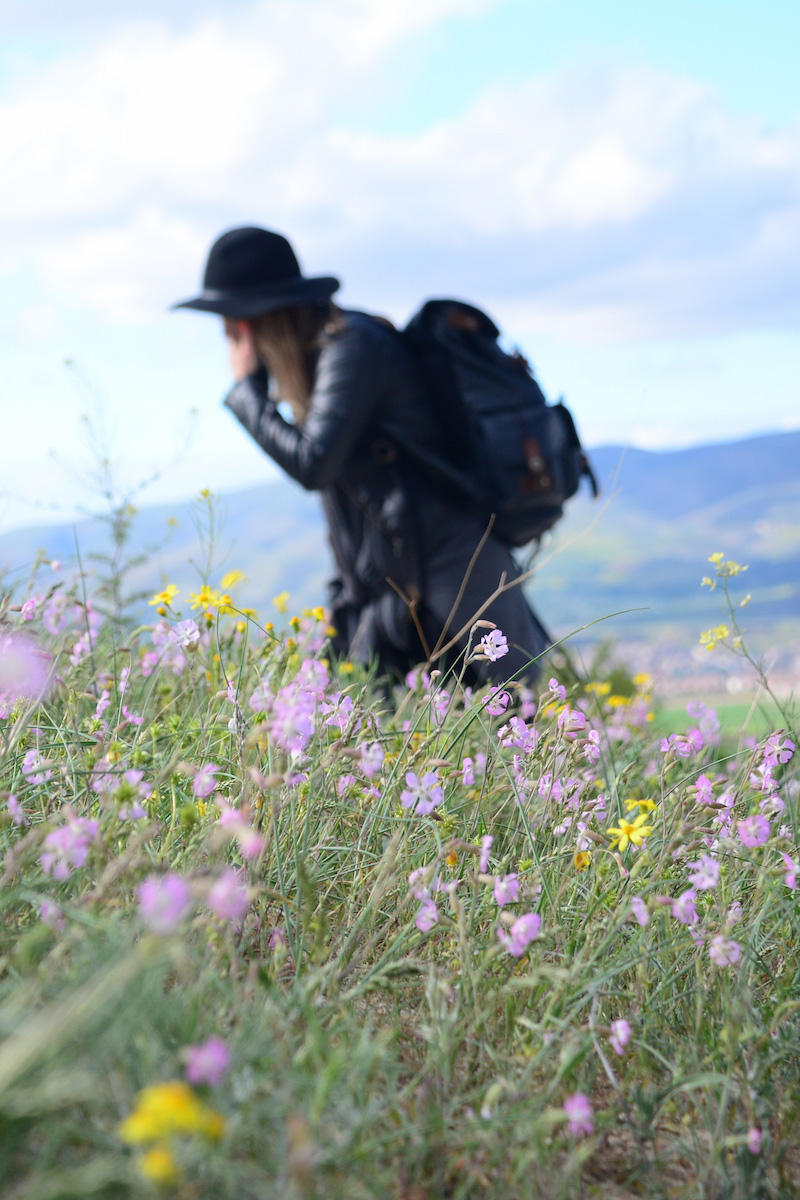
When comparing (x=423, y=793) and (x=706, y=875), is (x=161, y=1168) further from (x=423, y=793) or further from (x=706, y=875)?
(x=706, y=875)

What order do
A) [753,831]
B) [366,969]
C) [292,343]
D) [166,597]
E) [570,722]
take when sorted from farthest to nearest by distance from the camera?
[292,343] → [166,597] → [570,722] → [366,969] → [753,831]

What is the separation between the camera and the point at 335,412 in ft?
11.9

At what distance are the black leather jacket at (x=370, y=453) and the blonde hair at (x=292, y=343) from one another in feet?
0.27

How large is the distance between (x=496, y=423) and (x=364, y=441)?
1.89 ft

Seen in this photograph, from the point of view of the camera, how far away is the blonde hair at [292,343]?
4035mm

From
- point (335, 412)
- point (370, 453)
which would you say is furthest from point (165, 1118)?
point (370, 453)

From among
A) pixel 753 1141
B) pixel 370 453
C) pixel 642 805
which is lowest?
pixel 753 1141

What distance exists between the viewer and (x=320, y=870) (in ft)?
6.28

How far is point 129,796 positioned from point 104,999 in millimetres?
493

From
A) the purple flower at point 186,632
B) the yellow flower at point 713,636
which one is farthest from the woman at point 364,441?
the purple flower at point 186,632

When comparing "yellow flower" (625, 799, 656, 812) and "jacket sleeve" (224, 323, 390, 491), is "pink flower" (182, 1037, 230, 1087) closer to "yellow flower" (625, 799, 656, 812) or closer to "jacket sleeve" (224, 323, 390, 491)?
"yellow flower" (625, 799, 656, 812)

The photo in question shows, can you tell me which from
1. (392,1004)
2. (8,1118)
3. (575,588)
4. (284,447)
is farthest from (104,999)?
(575,588)

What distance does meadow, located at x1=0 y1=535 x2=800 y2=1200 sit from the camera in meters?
1.00

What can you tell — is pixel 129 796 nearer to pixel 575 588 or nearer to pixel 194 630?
pixel 194 630
